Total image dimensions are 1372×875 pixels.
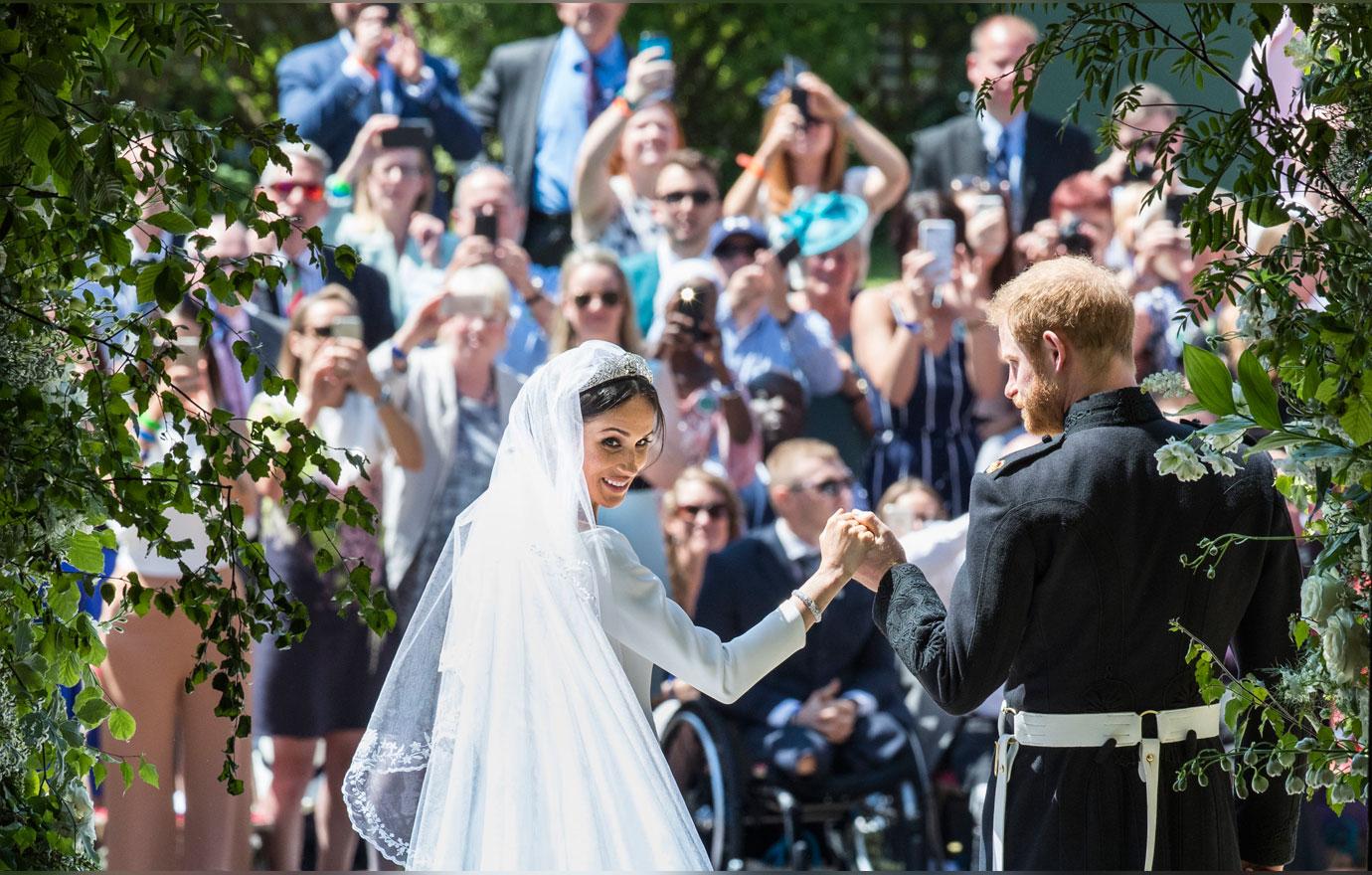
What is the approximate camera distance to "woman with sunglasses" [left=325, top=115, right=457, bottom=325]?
543 cm

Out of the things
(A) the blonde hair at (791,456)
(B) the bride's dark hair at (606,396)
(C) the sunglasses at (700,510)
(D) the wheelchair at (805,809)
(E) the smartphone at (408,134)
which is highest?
(E) the smartphone at (408,134)

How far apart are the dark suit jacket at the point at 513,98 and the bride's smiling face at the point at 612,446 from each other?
9.65ft

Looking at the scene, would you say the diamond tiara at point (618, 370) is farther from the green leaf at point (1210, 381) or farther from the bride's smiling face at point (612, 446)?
the green leaf at point (1210, 381)

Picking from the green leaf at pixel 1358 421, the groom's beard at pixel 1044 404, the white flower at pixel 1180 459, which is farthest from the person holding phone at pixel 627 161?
the green leaf at pixel 1358 421

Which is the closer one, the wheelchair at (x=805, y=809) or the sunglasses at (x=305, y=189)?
the wheelchair at (x=805, y=809)

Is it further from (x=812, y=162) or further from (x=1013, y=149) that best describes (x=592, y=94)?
(x=1013, y=149)

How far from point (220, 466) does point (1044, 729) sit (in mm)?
1365

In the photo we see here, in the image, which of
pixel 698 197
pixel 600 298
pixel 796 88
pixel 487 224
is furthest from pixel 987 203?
pixel 487 224

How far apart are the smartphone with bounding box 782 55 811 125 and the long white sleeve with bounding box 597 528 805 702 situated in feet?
10.6

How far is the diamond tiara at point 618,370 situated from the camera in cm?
285

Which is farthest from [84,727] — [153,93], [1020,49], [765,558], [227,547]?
[153,93]

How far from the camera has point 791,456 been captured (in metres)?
5.18

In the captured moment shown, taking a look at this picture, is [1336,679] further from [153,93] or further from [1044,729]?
[153,93]

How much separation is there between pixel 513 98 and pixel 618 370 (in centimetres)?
302
